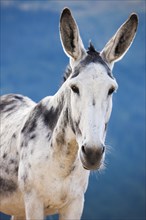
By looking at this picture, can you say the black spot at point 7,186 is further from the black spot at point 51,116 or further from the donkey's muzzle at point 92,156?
the donkey's muzzle at point 92,156

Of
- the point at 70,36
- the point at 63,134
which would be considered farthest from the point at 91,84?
the point at 63,134

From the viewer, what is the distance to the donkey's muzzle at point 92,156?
4134 mm

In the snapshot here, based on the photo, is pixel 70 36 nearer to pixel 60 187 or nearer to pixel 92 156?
pixel 92 156

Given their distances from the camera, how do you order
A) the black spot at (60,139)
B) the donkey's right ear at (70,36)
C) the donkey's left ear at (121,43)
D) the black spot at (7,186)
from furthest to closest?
the black spot at (7,186) < the black spot at (60,139) < the donkey's left ear at (121,43) < the donkey's right ear at (70,36)

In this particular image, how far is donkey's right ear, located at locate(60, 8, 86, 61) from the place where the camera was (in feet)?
15.4

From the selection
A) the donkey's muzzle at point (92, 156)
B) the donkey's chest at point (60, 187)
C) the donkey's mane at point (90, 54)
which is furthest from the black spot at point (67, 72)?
the donkey's muzzle at point (92, 156)

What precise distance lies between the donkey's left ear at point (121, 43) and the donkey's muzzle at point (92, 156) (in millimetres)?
1070

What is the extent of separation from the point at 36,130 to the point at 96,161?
52.9 inches

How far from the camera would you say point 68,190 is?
5180mm

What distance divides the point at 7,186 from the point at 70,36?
6.85 ft

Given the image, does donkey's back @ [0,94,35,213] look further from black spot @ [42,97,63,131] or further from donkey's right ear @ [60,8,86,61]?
donkey's right ear @ [60,8,86,61]

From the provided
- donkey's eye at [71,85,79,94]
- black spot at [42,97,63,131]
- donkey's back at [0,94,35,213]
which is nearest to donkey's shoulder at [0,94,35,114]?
donkey's back at [0,94,35,213]

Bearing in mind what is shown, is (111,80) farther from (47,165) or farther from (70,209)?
(70,209)

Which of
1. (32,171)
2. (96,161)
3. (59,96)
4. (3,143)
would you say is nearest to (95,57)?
(59,96)
